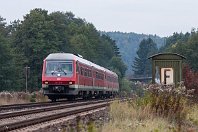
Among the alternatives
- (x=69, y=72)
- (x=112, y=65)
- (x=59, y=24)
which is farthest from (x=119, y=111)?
(x=112, y=65)

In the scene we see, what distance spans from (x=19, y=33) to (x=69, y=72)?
5512 cm

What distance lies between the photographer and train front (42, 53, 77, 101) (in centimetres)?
3334

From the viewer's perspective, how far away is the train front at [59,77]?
33.3m

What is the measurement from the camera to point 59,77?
110 ft

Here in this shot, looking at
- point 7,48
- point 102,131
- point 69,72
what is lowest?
point 102,131

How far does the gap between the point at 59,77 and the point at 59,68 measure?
819mm

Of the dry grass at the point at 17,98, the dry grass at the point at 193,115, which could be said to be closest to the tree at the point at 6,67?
the dry grass at the point at 17,98

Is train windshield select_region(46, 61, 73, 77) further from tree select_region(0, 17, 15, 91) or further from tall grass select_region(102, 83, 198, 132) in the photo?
tree select_region(0, 17, 15, 91)

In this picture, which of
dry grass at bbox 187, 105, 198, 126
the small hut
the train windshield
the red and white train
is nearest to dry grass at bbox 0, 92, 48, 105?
the red and white train

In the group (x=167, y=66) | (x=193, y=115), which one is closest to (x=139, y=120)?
(x=193, y=115)

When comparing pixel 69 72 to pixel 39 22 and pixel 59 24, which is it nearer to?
pixel 39 22

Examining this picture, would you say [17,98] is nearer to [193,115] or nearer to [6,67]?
[193,115]

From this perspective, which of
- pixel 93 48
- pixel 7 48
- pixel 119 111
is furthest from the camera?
pixel 93 48

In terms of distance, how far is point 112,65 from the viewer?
158250 millimetres
